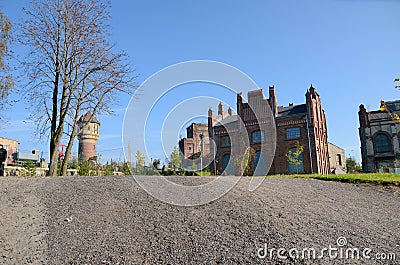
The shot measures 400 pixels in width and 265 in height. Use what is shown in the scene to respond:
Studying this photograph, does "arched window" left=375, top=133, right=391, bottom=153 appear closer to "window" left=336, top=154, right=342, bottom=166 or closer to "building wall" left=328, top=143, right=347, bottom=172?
"building wall" left=328, top=143, right=347, bottom=172

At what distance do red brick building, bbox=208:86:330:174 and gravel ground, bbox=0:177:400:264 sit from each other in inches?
832

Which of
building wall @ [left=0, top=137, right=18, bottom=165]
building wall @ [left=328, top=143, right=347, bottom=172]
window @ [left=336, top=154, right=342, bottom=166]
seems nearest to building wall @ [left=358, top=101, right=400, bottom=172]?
building wall @ [left=328, top=143, right=347, bottom=172]

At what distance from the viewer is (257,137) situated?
34.2 metres

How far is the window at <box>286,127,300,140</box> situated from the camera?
32438 mm

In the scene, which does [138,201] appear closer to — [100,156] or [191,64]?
[191,64]

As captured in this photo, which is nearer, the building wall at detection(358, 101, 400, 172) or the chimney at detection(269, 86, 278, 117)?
the chimney at detection(269, 86, 278, 117)

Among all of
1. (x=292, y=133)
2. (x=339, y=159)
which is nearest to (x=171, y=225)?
(x=292, y=133)

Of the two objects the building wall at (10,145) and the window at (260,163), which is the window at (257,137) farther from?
the building wall at (10,145)

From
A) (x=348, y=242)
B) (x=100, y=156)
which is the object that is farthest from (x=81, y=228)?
(x=100, y=156)

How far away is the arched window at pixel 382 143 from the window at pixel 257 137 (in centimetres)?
1760

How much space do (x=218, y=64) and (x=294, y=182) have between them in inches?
254

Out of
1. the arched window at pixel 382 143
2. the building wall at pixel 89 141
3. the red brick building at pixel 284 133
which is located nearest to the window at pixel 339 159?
the arched window at pixel 382 143

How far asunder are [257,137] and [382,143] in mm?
18460

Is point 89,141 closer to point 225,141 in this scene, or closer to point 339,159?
point 225,141
